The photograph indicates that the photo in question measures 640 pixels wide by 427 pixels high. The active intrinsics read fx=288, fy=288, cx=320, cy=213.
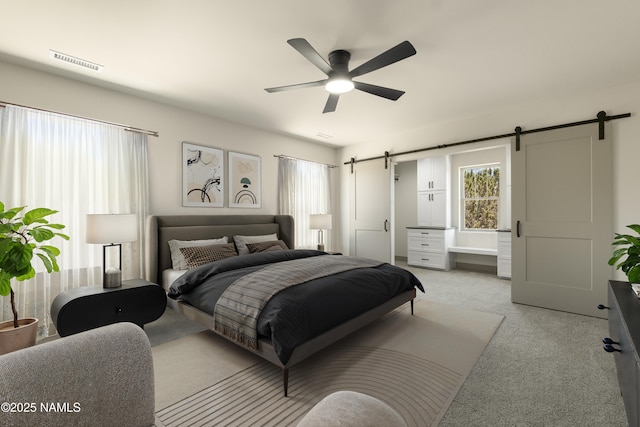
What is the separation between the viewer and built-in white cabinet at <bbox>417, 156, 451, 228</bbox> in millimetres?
6379

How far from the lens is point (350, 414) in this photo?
91 centimetres

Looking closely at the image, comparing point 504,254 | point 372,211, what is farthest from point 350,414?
point 504,254

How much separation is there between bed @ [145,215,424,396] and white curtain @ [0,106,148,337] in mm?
450

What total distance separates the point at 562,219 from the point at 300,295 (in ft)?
A: 11.7

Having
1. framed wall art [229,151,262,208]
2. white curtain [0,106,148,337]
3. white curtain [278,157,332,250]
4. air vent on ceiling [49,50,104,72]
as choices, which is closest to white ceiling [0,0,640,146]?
air vent on ceiling [49,50,104,72]

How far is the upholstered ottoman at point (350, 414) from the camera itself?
88 centimetres

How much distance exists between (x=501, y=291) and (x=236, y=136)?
191 inches

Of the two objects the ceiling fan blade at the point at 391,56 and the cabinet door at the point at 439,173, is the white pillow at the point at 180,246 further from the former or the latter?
the cabinet door at the point at 439,173

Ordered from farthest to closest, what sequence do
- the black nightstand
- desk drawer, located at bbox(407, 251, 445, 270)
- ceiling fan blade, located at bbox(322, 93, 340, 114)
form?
desk drawer, located at bbox(407, 251, 445, 270)
ceiling fan blade, located at bbox(322, 93, 340, 114)
the black nightstand

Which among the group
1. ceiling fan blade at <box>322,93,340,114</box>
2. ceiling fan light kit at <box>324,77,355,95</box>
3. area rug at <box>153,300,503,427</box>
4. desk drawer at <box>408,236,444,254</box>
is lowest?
area rug at <box>153,300,503,427</box>

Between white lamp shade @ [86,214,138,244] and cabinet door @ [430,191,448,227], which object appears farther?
cabinet door @ [430,191,448,227]

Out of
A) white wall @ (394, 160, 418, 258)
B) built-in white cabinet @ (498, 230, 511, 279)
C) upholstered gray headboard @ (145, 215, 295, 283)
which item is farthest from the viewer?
white wall @ (394, 160, 418, 258)

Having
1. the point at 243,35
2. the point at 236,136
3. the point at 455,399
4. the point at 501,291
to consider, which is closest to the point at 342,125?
the point at 236,136

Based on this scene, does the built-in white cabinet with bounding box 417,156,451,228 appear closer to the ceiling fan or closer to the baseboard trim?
the baseboard trim
